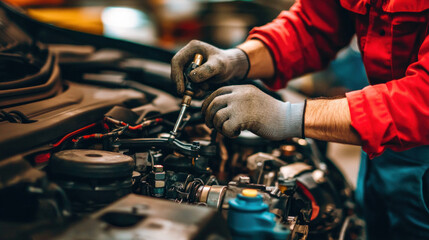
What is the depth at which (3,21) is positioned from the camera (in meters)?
1.53

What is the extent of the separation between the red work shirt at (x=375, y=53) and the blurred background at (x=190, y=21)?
2.45 metres

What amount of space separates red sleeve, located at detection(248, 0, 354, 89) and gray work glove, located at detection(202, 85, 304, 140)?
0.47 metres

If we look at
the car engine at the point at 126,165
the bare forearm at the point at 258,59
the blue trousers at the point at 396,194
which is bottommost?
the blue trousers at the point at 396,194

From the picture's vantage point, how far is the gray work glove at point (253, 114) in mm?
1067

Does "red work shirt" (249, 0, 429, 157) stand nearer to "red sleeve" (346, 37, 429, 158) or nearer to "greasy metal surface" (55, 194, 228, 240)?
"red sleeve" (346, 37, 429, 158)

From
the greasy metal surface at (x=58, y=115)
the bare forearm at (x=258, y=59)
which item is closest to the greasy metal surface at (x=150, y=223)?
the greasy metal surface at (x=58, y=115)

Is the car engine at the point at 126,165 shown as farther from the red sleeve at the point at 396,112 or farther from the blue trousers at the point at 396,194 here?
the red sleeve at the point at 396,112

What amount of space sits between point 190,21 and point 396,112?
652cm

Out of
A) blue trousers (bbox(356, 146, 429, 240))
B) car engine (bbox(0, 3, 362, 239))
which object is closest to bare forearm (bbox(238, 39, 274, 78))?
car engine (bbox(0, 3, 362, 239))

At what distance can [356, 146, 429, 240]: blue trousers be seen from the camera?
1286 mm

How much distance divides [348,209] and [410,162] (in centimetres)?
44

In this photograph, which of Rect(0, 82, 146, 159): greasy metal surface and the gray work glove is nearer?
Rect(0, 82, 146, 159): greasy metal surface

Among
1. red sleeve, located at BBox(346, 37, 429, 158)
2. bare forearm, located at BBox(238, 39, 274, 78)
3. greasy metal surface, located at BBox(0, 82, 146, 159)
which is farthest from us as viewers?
bare forearm, located at BBox(238, 39, 274, 78)

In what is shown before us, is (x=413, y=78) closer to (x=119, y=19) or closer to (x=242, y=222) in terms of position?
(x=242, y=222)
